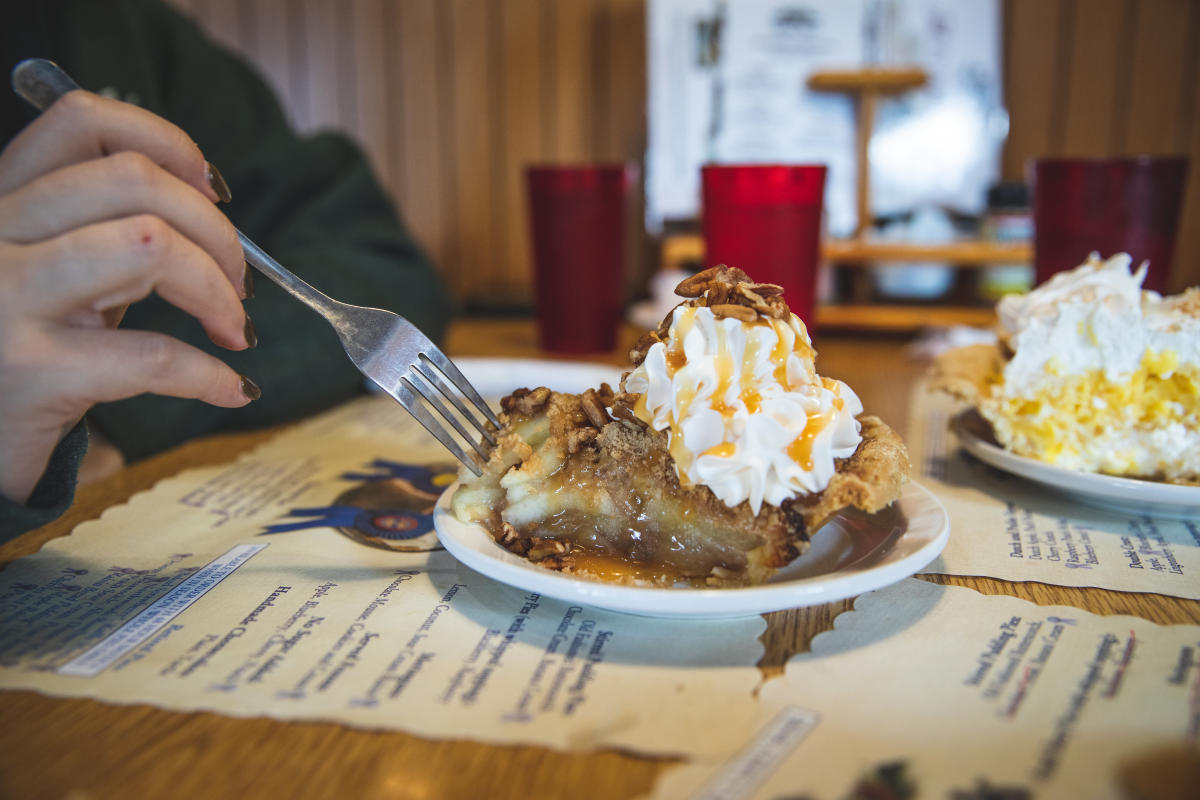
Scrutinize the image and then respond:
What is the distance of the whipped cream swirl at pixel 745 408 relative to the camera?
0.68 metres

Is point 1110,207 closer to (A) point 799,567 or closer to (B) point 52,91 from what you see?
(A) point 799,567

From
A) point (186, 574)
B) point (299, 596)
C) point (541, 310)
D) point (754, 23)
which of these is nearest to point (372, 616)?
point (299, 596)

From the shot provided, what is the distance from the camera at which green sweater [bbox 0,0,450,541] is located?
1188mm

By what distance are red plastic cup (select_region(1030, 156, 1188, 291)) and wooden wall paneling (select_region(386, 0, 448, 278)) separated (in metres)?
1.38

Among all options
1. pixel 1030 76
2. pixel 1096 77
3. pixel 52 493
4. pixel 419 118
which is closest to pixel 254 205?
pixel 419 118

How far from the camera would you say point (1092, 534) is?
2.73 feet

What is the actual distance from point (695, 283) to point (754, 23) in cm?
124

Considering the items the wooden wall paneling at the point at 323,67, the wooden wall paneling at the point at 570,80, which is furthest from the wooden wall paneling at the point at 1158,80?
the wooden wall paneling at the point at 323,67

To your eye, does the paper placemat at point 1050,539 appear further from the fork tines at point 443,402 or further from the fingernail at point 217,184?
the fingernail at point 217,184

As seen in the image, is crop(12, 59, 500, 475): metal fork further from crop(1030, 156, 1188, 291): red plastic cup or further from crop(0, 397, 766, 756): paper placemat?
crop(1030, 156, 1188, 291): red plastic cup

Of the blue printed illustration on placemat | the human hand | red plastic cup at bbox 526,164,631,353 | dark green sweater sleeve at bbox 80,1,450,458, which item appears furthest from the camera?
red plastic cup at bbox 526,164,631,353

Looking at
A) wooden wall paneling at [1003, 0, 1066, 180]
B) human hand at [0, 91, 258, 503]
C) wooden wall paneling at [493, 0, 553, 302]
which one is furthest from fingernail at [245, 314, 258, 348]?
wooden wall paneling at [1003, 0, 1066, 180]

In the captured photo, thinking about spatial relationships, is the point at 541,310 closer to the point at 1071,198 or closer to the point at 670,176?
the point at 670,176

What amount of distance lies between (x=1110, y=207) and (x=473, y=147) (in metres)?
1.40
